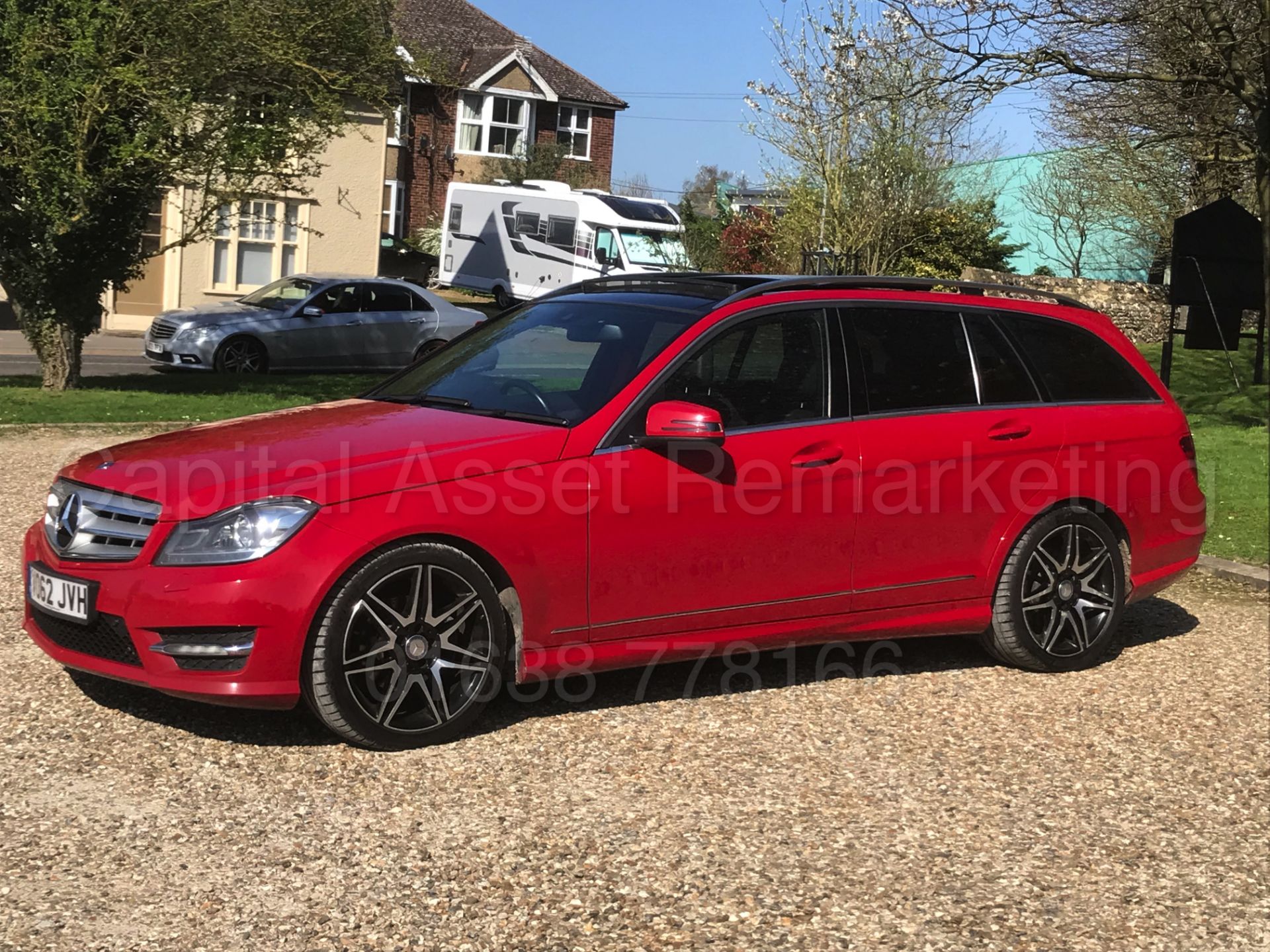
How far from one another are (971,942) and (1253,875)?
4.07ft

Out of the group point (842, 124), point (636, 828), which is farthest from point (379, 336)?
point (636, 828)

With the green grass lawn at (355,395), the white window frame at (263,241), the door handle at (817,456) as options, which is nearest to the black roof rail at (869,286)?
the door handle at (817,456)

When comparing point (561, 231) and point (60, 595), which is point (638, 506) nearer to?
point (60, 595)

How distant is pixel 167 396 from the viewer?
1688 cm

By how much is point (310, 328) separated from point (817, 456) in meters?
17.2

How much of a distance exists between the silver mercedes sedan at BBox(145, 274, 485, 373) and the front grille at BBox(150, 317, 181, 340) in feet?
0.05

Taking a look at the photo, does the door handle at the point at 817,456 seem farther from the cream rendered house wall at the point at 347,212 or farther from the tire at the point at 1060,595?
the cream rendered house wall at the point at 347,212

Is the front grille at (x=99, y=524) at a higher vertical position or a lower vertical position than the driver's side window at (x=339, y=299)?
lower

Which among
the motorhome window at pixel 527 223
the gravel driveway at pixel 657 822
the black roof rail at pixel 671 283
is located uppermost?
the motorhome window at pixel 527 223

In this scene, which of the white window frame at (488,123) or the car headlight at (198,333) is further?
the white window frame at (488,123)

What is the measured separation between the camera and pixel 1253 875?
467 centimetres

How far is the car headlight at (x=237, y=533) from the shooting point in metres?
4.84

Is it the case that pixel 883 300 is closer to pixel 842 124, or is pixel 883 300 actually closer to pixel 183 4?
pixel 183 4

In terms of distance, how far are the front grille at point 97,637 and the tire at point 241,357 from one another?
16596 mm
